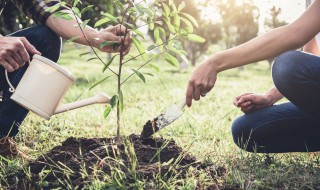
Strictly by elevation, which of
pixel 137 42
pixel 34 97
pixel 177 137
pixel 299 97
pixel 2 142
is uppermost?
pixel 137 42

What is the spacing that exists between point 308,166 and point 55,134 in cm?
184

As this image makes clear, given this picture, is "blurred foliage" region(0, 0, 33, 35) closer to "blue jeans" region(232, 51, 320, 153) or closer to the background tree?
"blue jeans" region(232, 51, 320, 153)

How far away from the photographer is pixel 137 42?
2051 millimetres

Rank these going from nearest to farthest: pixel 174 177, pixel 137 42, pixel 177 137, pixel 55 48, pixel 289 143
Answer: pixel 174 177 → pixel 137 42 → pixel 289 143 → pixel 55 48 → pixel 177 137

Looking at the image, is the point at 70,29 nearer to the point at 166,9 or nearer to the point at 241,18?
the point at 166,9

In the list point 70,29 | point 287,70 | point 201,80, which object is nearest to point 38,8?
point 70,29

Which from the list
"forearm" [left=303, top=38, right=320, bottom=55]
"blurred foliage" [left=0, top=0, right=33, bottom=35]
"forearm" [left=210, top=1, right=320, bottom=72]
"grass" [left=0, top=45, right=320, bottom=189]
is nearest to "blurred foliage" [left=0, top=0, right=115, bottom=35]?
"blurred foliage" [left=0, top=0, right=33, bottom=35]

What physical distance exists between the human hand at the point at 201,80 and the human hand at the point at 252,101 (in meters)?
0.56

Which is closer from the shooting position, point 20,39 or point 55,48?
point 20,39

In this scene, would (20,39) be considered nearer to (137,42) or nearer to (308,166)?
(137,42)

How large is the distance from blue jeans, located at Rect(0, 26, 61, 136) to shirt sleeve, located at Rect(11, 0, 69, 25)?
0.07 meters

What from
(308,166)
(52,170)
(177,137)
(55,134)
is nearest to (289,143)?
(308,166)

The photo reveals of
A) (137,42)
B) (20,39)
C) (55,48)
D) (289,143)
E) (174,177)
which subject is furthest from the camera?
(55,48)

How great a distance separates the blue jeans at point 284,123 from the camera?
2.24 meters
